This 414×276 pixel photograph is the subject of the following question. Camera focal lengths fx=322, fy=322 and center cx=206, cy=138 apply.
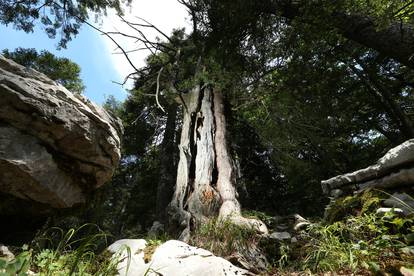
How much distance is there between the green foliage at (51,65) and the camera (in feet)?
30.0

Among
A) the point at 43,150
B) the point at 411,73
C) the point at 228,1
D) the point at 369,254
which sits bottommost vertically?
the point at 369,254

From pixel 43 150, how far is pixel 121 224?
1395 centimetres

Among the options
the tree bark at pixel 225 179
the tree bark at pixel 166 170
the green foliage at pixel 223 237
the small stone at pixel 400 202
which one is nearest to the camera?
the small stone at pixel 400 202

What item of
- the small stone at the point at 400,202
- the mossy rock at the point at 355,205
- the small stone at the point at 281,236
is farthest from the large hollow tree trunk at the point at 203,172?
the small stone at the point at 400,202

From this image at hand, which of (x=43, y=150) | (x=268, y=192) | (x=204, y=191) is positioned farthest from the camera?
(x=268, y=192)

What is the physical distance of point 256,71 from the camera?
795cm

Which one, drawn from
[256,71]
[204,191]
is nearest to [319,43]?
[256,71]

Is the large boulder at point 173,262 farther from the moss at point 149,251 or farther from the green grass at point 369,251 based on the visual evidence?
the green grass at point 369,251

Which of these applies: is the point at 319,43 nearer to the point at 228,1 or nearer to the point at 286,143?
the point at 228,1

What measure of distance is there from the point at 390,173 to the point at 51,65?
10940 millimetres

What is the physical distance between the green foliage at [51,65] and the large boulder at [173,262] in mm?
7566

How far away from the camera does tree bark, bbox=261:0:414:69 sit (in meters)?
5.38

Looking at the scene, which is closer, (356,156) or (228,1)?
(228,1)

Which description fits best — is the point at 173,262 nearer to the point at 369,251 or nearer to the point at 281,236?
the point at 369,251
